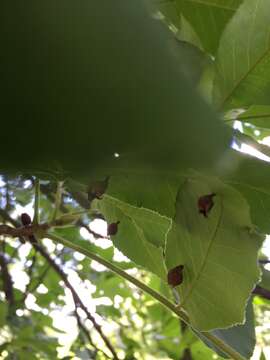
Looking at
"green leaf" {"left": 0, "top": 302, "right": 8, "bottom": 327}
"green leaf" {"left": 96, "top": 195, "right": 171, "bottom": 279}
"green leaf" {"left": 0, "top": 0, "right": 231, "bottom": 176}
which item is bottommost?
"green leaf" {"left": 0, "top": 302, "right": 8, "bottom": 327}

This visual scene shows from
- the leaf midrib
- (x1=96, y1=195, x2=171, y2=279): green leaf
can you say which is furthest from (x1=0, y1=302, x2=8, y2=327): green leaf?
the leaf midrib

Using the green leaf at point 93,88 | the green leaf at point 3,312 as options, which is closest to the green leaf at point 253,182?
the green leaf at point 93,88

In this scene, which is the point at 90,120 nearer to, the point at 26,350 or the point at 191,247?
the point at 191,247

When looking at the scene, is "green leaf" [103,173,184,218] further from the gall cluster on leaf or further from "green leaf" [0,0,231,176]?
"green leaf" [0,0,231,176]

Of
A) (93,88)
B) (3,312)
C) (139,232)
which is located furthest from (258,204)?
(3,312)

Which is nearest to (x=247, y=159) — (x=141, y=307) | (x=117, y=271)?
(x=117, y=271)

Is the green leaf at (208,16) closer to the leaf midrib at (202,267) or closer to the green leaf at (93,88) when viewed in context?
the leaf midrib at (202,267)
